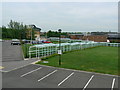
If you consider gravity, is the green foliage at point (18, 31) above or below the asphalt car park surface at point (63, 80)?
above

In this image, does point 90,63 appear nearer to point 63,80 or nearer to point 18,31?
point 63,80

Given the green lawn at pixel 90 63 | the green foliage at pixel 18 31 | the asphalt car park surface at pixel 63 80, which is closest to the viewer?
the asphalt car park surface at pixel 63 80

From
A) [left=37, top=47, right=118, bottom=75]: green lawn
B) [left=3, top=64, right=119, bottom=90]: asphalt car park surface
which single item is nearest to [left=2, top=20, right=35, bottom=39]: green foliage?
[left=37, top=47, right=118, bottom=75]: green lawn

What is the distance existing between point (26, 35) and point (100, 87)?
56.6 m

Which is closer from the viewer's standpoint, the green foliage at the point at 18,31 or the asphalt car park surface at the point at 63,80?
the asphalt car park surface at the point at 63,80

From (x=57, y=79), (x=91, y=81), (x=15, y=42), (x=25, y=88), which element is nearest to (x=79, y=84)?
(x=91, y=81)

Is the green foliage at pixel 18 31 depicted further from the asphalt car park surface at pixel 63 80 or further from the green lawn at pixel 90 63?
the asphalt car park surface at pixel 63 80

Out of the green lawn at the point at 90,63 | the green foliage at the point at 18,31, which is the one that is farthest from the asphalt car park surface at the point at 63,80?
the green foliage at the point at 18,31

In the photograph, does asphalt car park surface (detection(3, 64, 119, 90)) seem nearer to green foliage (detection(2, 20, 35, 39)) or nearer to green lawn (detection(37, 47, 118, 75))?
green lawn (detection(37, 47, 118, 75))

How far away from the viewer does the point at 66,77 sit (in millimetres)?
10016

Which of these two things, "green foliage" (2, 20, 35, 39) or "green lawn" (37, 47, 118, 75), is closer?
"green lawn" (37, 47, 118, 75)

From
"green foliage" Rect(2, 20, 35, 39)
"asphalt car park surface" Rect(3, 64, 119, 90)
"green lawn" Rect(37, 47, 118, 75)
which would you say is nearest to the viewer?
"asphalt car park surface" Rect(3, 64, 119, 90)

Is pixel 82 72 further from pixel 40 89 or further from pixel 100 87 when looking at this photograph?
pixel 40 89

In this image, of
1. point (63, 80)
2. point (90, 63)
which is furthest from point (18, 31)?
point (63, 80)
